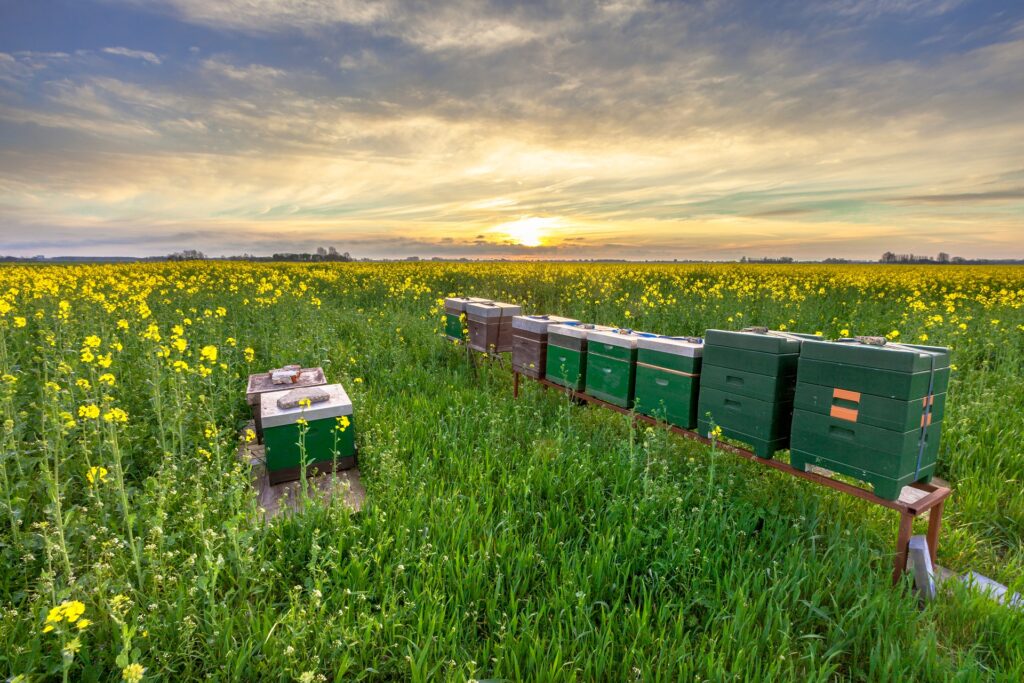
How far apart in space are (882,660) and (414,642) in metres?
2.64

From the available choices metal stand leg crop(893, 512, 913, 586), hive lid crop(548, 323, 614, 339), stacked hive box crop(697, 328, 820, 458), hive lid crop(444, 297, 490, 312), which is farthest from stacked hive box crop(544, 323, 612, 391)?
metal stand leg crop(893, 512, 913, 586)

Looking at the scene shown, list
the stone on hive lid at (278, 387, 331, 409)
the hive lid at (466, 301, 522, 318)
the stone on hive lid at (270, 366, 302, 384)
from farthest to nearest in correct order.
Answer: the hive lid at (466, 301, 522, 318) → the stone on hive lid at (270, 366, 302, 384) → the stone on hive lid at (278, 387, 331, 409)

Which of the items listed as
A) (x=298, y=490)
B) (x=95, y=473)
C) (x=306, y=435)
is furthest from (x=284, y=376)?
(x=95, y=473)

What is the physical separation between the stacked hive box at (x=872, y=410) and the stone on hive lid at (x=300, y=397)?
414 cm

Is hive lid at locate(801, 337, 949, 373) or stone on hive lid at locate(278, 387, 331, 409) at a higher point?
hive lid at locate(801, 337, 949, 373)

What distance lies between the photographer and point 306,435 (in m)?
4.33

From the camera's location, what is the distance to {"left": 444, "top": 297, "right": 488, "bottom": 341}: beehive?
27.2 ft

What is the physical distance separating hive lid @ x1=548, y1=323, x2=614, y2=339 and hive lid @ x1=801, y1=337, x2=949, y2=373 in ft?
8.14

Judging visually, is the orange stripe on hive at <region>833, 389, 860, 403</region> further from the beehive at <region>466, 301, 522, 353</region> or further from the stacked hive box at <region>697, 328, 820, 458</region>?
the beehive at <region>466, 301, 522, 353</region>

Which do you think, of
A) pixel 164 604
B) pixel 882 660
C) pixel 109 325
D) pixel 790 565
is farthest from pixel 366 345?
pixel 882 660

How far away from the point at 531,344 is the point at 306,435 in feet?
10.4

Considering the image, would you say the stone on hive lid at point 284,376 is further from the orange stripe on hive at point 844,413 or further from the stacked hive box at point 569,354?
the orange stripe on hive at point 844,413

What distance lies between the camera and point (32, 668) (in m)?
2.31

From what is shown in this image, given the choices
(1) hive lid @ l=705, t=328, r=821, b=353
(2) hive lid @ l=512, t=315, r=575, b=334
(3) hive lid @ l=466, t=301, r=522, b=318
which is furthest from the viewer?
(3) hive lid @ l=466, t=301, r=522, b=318
